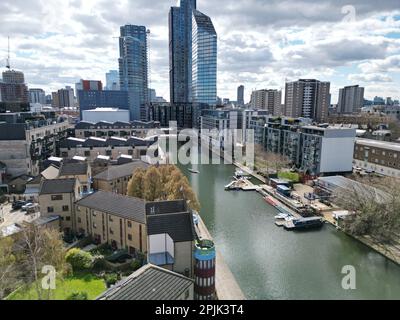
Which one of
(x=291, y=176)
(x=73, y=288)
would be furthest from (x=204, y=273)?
(x=291, y=176)

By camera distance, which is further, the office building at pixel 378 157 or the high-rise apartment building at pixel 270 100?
the high-rise apartment building at pixel 270 100

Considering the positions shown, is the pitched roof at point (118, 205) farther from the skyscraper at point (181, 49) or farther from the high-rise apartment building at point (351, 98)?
the high-rise apartment building at point (351, 98)

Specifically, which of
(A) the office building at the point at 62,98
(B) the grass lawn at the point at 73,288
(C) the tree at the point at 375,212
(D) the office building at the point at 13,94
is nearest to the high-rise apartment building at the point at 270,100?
(D) the office building at the point at 13,94

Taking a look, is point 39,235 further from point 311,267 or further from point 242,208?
point 242,208

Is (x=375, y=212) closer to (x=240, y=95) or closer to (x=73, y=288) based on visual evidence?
(x=73, y=288)
